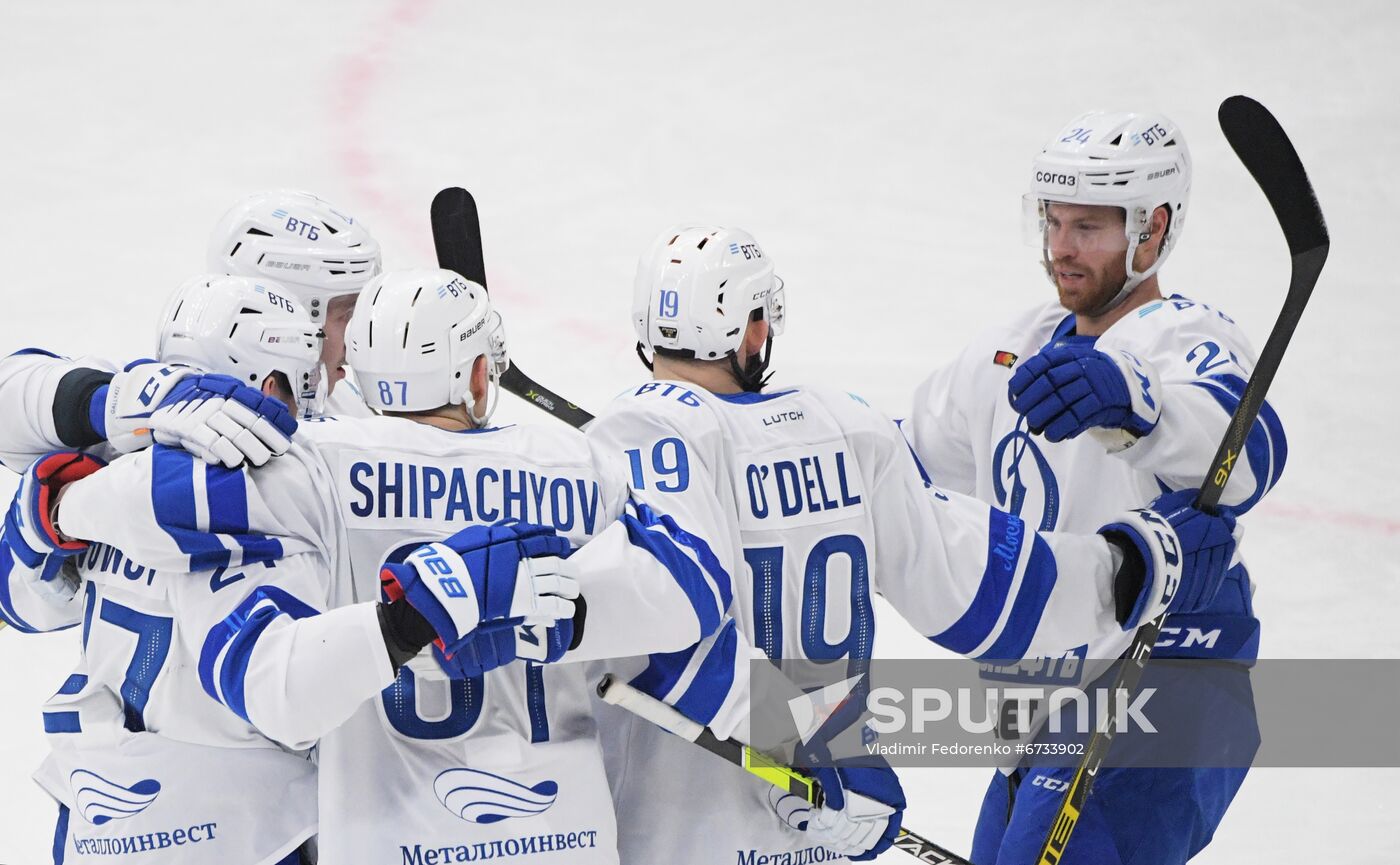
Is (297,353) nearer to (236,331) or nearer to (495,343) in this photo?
(236,331)

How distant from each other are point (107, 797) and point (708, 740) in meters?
0.89

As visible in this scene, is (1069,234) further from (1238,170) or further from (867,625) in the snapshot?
(1238,170)

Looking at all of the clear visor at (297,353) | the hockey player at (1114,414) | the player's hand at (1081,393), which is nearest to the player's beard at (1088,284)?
the hockey player at (1114,414)

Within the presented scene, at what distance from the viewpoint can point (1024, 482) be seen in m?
3.52

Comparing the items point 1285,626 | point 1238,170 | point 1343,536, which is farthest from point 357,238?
point 1238,170

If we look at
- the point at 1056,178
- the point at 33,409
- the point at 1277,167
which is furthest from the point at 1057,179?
the point at 33,409

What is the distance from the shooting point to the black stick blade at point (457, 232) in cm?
392

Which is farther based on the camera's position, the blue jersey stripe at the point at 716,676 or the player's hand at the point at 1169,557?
the player's hand at the point at 1169,557

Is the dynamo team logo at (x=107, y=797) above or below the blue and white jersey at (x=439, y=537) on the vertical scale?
below

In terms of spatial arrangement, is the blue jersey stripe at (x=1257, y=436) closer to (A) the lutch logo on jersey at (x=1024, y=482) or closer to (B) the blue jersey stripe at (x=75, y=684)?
(A) the lutch logo on jersey at (x=1024, y=482)

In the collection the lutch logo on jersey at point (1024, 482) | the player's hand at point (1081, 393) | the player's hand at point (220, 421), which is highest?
the player's hand at point (220, 421)

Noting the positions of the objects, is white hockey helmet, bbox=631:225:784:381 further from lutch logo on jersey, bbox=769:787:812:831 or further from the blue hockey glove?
the blue hockey glove

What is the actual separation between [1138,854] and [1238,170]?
535 centimetres

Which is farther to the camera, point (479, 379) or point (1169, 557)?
point (1169, 557)
